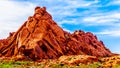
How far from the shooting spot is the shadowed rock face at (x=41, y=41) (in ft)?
261

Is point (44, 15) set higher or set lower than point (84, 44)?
higher

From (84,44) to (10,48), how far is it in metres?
20.2

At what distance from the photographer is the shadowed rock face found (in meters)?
79.5

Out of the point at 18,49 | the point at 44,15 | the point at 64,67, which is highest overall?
the point at 44,15

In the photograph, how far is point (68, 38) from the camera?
9075cm

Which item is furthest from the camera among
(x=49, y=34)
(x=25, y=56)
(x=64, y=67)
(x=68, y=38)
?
(x=68, y=38)

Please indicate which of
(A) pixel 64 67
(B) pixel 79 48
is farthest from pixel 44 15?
(A) pixel 64 67

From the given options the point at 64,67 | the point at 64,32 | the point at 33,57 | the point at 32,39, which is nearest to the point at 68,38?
the point at 64,32

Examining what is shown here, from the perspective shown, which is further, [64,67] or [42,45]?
[42,45]

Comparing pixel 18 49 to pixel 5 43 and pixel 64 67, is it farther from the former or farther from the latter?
pixel 64 67

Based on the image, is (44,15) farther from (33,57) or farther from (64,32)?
(33,57)

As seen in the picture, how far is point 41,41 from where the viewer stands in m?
81.0

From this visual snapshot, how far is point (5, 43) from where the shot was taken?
92.0 meters

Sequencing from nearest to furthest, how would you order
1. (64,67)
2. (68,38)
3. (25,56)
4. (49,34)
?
(64,67) < (25,56) < (49,34) < (68,38)
